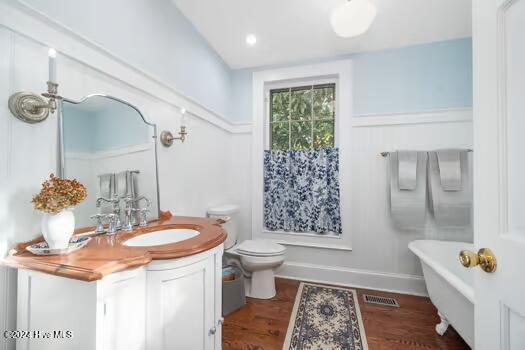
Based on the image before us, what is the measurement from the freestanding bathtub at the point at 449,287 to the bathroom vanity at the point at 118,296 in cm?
143

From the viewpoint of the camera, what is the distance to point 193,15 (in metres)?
1.87

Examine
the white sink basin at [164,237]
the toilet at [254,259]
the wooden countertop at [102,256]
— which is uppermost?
the wooden countertop at [102,256]

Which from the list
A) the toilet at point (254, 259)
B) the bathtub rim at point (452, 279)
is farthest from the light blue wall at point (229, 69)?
the bathtub rim at point (452, 279)

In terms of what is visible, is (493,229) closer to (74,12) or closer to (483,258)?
(483,258)

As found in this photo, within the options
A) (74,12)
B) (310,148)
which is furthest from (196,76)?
(310,148)

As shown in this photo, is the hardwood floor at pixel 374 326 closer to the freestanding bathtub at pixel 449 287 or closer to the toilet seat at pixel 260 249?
the freestanding bathtub at pixel 449 287

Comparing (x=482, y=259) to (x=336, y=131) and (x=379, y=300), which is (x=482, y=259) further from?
(x=336, y=131)

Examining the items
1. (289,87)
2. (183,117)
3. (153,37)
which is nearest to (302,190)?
(289,87)

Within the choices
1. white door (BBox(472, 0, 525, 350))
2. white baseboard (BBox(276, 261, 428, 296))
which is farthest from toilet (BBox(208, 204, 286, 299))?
white door (BBox(472, 0, 525, 350))

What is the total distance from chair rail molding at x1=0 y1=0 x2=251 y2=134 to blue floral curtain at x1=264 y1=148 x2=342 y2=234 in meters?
1.30

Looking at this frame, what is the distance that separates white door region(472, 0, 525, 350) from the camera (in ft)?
1.83

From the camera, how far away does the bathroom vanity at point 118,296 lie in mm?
742

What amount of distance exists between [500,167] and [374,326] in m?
1.64

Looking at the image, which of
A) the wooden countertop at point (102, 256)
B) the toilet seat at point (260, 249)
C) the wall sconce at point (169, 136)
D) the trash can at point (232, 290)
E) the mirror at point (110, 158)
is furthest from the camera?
Answer: the toilet seat at point (260, 249)
